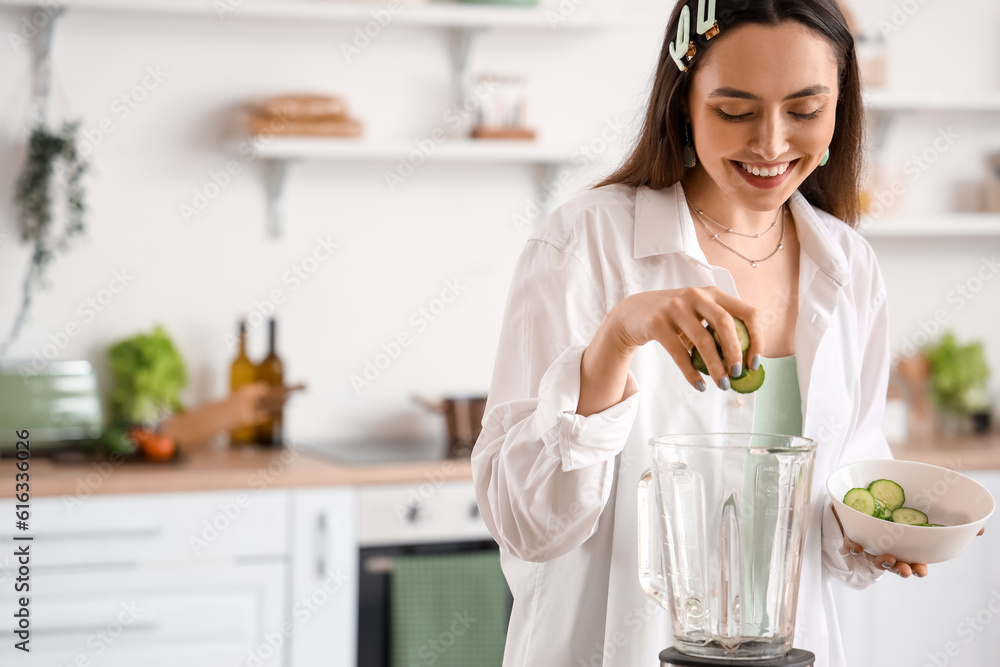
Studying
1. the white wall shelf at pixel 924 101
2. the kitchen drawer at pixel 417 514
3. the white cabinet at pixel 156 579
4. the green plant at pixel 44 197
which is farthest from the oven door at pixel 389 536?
the white wall shelf at pixel 924 101

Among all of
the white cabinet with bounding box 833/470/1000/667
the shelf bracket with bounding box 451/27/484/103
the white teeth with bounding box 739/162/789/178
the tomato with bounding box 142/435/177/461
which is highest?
the shelf bracket with bounding box 451/27/484/103

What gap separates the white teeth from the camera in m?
0.99

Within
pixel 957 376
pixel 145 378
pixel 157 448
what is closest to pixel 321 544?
pixel 157 448

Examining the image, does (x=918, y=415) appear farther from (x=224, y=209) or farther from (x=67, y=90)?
(x=67, y=90)

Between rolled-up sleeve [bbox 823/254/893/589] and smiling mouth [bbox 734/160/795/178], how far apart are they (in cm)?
25

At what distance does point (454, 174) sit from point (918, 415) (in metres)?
1.46

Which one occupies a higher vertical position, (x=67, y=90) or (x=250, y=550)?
(x=67, y=90)

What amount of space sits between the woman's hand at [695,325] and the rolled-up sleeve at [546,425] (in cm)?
9

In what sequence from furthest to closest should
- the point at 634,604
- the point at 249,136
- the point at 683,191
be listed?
the point at 249,136 → the point at 683,191 → the point at 634,604

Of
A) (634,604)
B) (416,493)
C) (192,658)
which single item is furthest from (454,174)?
(634,604)

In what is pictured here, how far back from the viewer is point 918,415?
2.78 m

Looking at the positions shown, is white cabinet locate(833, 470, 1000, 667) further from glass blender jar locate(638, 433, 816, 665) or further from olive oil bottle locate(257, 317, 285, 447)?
glass blender jar locate(638, 433, 816, 665)

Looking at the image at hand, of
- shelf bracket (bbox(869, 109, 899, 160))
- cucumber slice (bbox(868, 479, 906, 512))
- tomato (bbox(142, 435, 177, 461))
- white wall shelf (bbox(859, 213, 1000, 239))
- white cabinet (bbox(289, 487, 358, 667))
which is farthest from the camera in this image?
shelf bracket (bbox(869, 109, 899, 160))

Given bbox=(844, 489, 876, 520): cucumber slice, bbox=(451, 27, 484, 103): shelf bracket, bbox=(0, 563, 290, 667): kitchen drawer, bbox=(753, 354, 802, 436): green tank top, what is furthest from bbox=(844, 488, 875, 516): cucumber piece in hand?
bbox=(451, 27, 484, 103): shelf bracket
